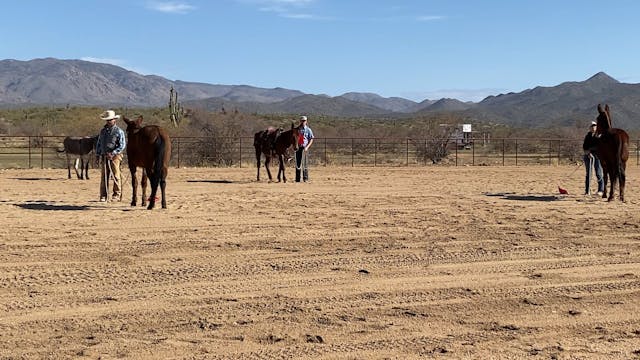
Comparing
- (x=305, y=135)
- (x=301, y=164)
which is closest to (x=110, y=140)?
(x=305, y=135)

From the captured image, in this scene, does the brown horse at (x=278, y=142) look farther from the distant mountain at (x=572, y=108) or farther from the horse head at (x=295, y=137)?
the distant mountain at (x=572, y=108)

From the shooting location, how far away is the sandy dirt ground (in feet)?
19.3

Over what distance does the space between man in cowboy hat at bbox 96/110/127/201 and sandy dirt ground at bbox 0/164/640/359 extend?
82cm

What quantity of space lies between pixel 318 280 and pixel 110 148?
25.2 ft

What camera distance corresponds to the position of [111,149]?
47.5 feet

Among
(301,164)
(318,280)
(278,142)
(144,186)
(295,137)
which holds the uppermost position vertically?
(295,137)

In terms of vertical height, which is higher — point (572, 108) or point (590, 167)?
point (572, 108)

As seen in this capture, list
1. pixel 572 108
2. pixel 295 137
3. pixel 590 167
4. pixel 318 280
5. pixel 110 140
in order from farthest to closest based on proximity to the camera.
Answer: pixel 572 108 < pixel 295 137 < pixel 590 167 < pixel 110 140 < pixel 318 280

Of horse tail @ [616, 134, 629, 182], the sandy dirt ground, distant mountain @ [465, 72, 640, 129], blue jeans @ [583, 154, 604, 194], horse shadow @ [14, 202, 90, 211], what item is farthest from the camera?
distant mountain @ [465, 72, 640, 129]

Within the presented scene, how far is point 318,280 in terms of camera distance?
808 centimetres

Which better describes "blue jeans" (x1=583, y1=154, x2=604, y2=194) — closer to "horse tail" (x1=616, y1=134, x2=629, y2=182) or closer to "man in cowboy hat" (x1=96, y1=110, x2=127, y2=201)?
"horse tail" (x1=616, y1=134, x2=629, y2=182)

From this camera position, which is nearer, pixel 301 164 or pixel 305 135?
pixel 305 135

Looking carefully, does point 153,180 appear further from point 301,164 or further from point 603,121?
point 603,121

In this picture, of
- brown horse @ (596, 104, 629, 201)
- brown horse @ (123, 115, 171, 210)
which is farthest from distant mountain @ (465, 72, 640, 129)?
brown horse @ (123, 115, 171, 210)
